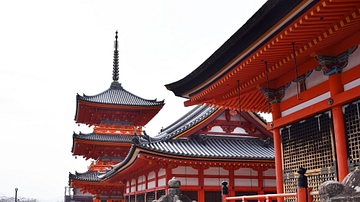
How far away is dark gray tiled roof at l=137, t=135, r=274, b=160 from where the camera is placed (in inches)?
725

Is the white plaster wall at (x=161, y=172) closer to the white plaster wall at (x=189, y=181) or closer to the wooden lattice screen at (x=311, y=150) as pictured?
the white plaster wall at (x=189, y=181)

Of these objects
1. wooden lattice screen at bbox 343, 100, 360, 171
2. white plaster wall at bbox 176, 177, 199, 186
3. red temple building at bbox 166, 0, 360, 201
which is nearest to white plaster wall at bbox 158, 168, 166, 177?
white plaster wall at bbox 176, 177, 199, 186

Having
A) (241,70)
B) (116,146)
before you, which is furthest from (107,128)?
(241,70)

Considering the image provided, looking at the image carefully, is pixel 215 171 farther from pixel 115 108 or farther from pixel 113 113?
pixel 113 113

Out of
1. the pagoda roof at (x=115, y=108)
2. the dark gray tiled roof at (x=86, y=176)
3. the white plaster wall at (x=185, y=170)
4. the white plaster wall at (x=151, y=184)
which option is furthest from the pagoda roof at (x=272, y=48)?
the pagoda roof at (x=115, y=108)

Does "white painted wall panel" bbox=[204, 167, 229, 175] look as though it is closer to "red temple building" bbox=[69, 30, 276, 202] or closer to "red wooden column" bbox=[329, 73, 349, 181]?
"red temple building" bbox=[69, 30, 276, 202]

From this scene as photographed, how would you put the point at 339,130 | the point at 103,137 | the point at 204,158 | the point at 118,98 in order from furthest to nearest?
the point at 118,98
the point at 103,137
the point at 204,158
the point at 339,130

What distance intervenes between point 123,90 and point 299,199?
33.1 m

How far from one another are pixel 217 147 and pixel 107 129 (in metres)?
17.0

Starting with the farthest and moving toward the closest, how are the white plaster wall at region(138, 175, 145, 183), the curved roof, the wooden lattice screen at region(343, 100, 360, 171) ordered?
the white plaster wall at region(138, 175, 145, 183)
the wooden lattice screen at region(343, 100, 360, 171)
the curved roof

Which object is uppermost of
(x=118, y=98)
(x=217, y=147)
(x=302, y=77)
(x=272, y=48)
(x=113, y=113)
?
(x=118, y=98)

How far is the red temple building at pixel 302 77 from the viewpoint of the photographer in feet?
26.6

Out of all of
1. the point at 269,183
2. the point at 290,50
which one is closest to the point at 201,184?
the point at 269,183

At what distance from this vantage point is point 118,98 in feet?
123
